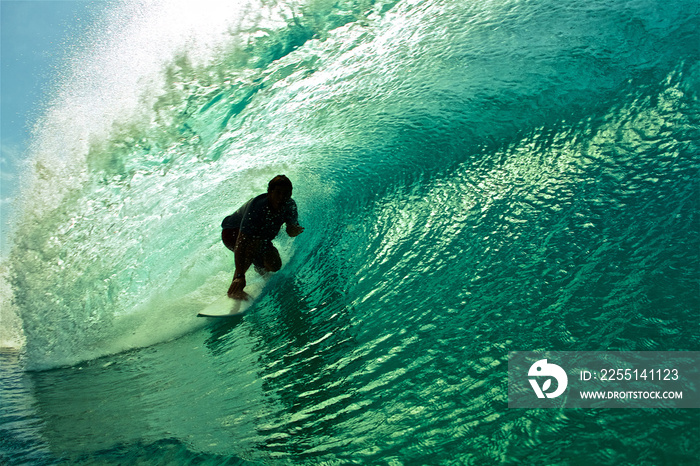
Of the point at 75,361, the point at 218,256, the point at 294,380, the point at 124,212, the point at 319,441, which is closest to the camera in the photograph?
the point at 319,441

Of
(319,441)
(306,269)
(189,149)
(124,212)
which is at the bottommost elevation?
(319,441)

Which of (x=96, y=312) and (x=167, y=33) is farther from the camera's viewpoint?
(x=167, y=33)

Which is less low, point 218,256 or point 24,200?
point 24,200

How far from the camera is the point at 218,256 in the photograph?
4398 mm

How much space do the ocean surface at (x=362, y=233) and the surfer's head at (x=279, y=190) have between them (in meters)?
0.55

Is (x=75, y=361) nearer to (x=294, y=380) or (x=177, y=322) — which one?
(x=177, y=322)

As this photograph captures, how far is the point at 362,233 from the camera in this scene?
12.4 ft

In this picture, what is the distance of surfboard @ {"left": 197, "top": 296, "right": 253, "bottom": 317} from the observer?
345 cm

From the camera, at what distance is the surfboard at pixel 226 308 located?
3.45 meters

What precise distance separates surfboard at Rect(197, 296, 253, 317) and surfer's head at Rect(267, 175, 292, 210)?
0.69 metres

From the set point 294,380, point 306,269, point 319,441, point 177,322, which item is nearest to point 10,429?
point 177,322

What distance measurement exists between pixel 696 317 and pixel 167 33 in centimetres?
674

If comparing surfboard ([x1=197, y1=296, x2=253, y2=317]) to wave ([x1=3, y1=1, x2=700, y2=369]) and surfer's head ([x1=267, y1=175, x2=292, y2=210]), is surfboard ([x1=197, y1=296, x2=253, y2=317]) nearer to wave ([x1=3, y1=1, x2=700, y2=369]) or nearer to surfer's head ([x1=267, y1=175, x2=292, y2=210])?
wave ([x1=3, y1=1, x2=700, y2=369])

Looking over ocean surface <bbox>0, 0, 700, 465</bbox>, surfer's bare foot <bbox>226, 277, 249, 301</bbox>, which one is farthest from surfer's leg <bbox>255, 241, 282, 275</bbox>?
surfer's bare foot <bbox>226, 277, 249, 301</bbox>
